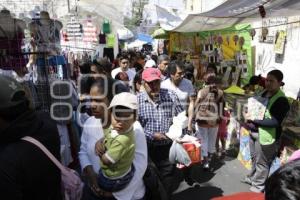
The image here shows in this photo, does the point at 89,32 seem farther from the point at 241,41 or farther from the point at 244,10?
the point at 244,10

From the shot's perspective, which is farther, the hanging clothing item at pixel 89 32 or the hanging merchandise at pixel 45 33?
the hanging clothing item at pixel 89 32

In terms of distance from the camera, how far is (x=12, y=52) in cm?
356

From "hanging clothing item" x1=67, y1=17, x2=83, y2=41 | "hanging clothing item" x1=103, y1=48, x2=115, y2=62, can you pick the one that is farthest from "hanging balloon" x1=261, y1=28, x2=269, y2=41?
"hanging clothing item" x1=103, y1=48, x2=115, y2=62

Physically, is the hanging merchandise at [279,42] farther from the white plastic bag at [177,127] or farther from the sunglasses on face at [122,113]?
the sunglasses on face at [122,113]

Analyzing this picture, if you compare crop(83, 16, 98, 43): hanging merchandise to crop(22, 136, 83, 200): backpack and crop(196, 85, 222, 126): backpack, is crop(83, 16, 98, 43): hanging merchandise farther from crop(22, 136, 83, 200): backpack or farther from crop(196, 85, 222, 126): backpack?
crop(22, 136, 83, 200): backpack

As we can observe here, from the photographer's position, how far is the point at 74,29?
927 cm

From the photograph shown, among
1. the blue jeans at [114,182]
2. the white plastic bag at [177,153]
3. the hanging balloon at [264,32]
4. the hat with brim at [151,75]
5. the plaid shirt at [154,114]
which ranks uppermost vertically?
the hanging balloon at [264,32]

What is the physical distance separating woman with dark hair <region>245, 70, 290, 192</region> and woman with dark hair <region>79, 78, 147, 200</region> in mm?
2451

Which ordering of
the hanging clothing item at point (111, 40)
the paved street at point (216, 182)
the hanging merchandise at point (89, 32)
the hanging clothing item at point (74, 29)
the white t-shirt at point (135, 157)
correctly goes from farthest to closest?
1. the hanging clothing item at point (111, 40)
2. the hanging merchandise at point (89, 32)
3. the hanging clothing item at point (74, 29)
4. the paved street at point (216, 182)
5. the white t-shirt at point (135, 157)

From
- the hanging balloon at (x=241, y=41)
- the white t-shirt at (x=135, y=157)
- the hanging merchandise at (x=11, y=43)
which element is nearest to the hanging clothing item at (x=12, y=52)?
the hanging merchandise at (x=11, y=43)

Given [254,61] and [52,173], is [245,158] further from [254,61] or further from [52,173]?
[52,173]

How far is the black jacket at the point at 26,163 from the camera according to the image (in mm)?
1683

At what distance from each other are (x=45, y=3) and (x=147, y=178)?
94.9 inches

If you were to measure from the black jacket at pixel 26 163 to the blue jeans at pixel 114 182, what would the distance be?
0.50m
